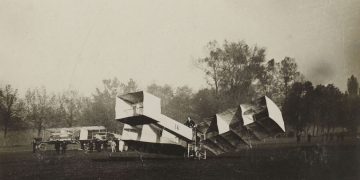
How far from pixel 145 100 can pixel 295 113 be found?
844 inches

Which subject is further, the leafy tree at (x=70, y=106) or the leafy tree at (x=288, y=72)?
the leafy tree at (x=70, y=106)

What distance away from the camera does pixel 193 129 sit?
16.2m

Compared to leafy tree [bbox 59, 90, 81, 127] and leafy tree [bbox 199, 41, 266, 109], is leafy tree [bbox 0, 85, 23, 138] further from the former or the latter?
leafy tree [bbox 199, 41, 266, 109]

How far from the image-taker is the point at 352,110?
21.0m

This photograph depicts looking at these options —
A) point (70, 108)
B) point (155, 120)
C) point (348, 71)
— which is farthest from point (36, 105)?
point (348, 71)

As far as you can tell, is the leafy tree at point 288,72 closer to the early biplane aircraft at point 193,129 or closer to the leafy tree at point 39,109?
the early biplane aircraft at point 193,129

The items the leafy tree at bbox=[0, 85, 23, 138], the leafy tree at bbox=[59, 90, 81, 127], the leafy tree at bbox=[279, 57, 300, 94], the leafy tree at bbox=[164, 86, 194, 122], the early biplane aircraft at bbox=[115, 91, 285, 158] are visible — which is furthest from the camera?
the leafy tree at bbox=[59, 90, 81, 127]

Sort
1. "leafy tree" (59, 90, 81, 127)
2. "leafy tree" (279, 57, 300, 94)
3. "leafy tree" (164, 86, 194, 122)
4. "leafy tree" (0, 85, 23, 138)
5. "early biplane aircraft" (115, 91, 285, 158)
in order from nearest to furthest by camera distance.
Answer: "early biplane aircraft" (115, 91, 285, 158)
"leafy tree" (279, 57, 300, 94)
"leafy tree" (0, 85, 23, 138)
"leafy tree" (164, 86, 194, 122)
"leafy tree" (59, 90, 81, 127)

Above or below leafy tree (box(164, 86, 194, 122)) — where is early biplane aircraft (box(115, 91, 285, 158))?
below

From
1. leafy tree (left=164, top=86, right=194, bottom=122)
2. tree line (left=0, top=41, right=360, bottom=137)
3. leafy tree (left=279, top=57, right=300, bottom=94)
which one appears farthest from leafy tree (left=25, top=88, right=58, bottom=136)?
leafy tree (left=279, top=57, right=300, bottom=94)

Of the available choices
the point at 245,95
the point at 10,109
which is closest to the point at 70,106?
the point at 10,109

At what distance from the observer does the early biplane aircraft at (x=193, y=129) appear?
1307 cm

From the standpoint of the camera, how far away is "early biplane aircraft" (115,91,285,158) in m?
13.1

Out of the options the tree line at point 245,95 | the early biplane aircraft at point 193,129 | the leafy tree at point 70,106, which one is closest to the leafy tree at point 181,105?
the tree line at point 245,95
